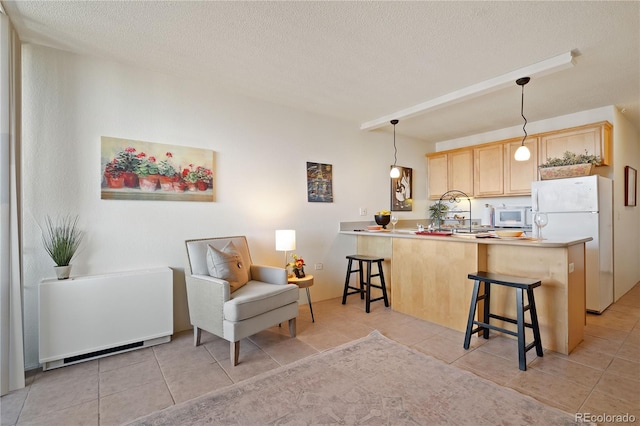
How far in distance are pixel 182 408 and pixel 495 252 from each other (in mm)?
2873

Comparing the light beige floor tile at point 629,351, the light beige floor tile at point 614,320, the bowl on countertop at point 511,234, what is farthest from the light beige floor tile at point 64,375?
the light beige floor tile at point 614,320

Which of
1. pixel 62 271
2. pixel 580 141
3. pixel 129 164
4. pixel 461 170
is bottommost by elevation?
pixel 62 271

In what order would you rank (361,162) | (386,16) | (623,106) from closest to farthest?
(386,16) → (623,106) → (361,162)

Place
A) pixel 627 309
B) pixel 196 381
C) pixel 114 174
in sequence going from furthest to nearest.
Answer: pixel 627 309
pixel 114 174
pixel 196 381

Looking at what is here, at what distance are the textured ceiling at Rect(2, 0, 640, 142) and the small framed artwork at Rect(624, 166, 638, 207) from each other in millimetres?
1398

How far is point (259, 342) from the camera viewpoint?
2.83 metres

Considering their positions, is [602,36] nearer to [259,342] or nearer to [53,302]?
[259,342]

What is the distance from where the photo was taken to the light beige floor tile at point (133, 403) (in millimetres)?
1786

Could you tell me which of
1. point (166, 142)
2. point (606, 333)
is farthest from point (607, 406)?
point (166, 142)

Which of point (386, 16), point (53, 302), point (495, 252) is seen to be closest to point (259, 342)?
point (53, 302)

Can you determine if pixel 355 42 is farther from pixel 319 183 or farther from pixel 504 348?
pixel 504 348

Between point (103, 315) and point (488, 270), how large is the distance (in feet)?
11.4

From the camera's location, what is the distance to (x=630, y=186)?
451 centimetres

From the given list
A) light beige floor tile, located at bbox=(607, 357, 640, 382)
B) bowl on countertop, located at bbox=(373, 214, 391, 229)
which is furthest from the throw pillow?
light beige floor tile, located at bbox=(607, 357, 640, 382)
